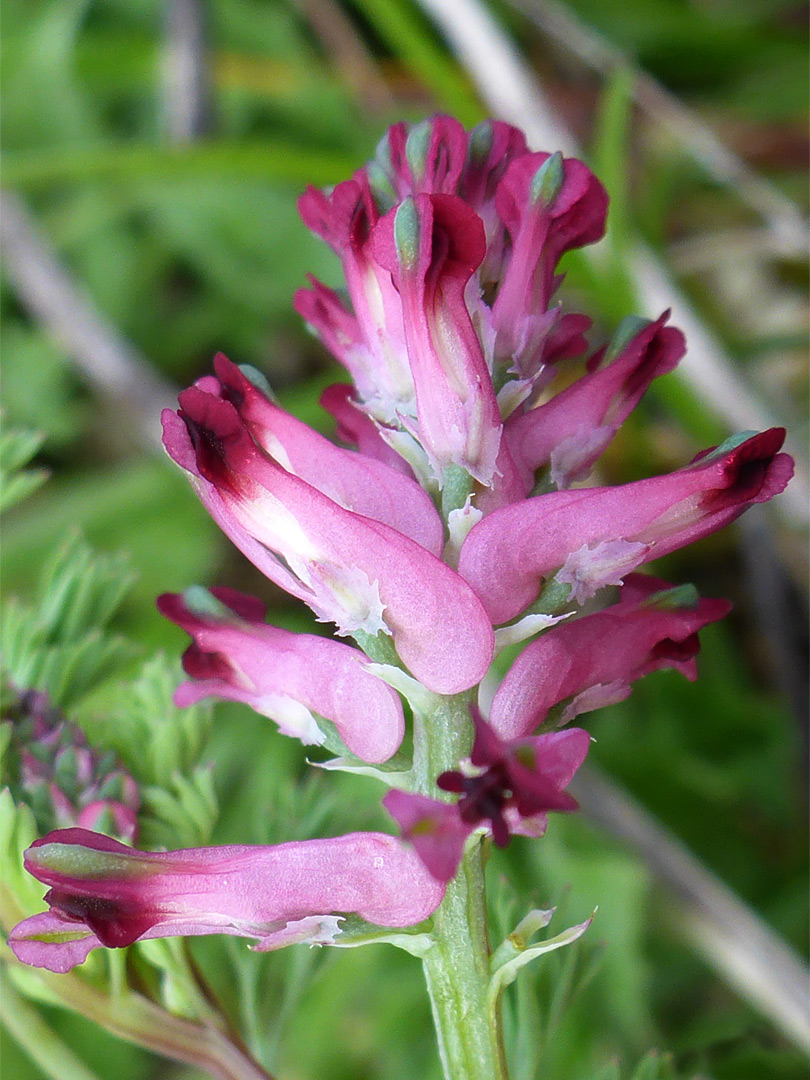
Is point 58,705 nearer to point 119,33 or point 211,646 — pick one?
point 211,646

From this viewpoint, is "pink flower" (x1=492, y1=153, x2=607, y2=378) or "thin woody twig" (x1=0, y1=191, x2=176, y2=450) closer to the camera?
"pink flower" (x1=492, y1=153, x2=607, y2=378)

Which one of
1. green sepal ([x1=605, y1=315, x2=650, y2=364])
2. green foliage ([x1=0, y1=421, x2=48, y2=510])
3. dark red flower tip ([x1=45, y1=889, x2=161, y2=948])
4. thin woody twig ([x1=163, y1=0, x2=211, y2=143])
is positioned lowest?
green sepal ([x1=605, y1=315, x2=650, y2=364])

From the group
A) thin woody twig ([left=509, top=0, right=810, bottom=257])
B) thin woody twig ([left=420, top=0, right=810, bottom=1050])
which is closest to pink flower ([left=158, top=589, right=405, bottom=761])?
thin woody twig ([left=420, top=0, right=810, bottom=1050])

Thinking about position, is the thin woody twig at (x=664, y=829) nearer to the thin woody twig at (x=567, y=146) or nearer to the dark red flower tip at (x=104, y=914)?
the thin woody twig at (x=567, y=146)

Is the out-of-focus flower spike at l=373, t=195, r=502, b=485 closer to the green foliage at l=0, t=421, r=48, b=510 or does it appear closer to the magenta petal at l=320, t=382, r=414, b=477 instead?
the magenta petal at l=320, t=382, r=414, b=477

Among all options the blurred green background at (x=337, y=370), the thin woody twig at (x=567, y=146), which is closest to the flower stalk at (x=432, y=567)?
the blurred green background at (x=337, y=370)

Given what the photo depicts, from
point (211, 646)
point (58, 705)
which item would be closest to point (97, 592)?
point (58, 705)

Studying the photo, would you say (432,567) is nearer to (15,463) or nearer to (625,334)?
(625,334)
